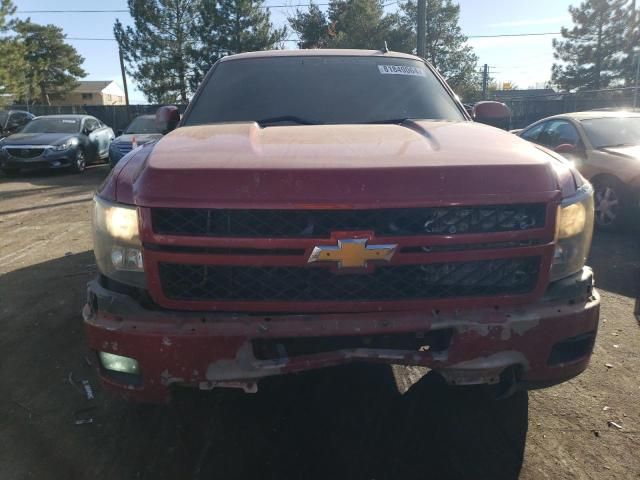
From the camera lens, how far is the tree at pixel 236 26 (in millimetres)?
32750

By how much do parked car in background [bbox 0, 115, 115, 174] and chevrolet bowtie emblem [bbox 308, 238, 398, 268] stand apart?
1362 centimetres

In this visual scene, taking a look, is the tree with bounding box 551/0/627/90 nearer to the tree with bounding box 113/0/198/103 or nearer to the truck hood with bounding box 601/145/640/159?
the tree with bounding box 113/0/198/103

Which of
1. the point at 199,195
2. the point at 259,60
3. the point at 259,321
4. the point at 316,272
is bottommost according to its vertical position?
the point at 259,321

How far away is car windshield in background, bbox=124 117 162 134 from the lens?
1373 cm

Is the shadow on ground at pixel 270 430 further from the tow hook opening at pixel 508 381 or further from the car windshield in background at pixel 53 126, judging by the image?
the car windshield in background at pixel 53 126

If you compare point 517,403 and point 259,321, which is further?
point 517,403

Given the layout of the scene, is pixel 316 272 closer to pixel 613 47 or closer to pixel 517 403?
pixel 517 403

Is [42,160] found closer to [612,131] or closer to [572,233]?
[612,131]

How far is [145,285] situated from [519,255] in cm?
156

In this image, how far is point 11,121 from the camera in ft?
66.5

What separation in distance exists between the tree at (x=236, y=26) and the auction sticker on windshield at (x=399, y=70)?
30.8 m

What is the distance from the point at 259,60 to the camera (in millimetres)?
3805

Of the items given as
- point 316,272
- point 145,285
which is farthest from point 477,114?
point 145,285

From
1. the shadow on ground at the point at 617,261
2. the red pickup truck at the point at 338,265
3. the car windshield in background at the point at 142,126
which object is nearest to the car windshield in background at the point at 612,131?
the shadow on ground at the point at 617,261
